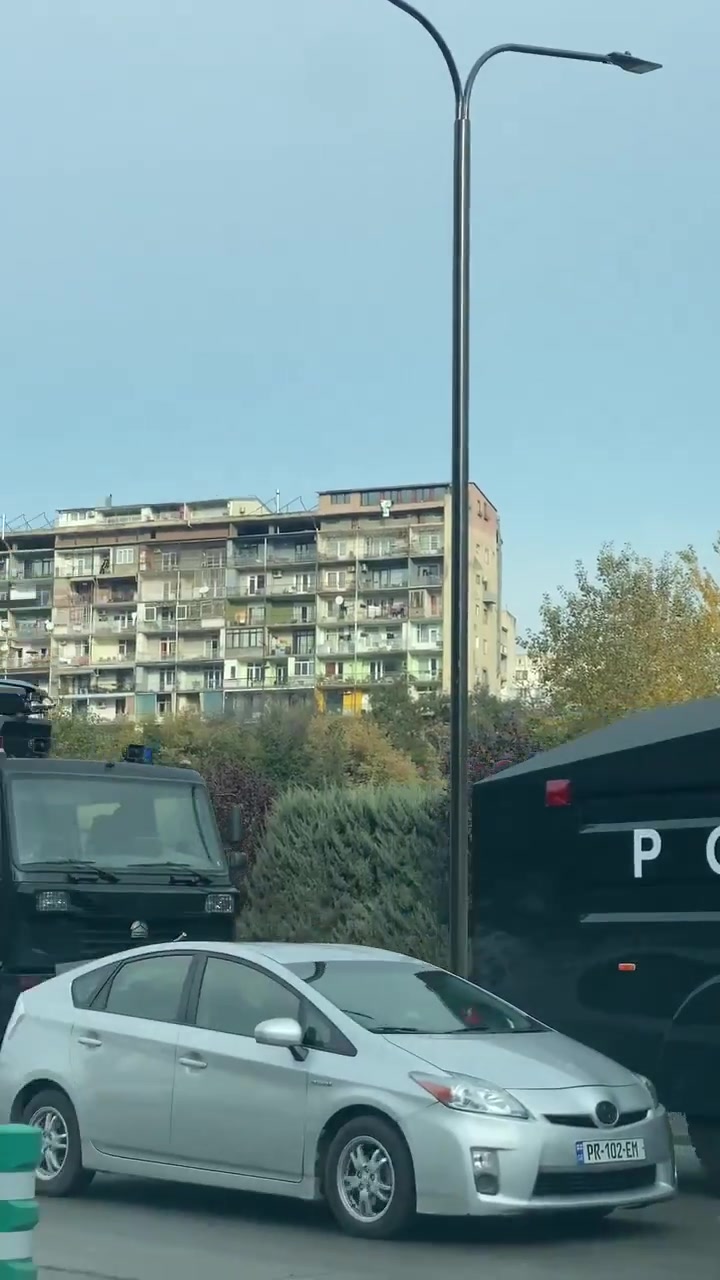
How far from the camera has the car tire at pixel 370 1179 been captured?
929 centimetres

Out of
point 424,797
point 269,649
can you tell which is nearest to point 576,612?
point 424,797

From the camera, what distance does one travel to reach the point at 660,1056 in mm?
10844

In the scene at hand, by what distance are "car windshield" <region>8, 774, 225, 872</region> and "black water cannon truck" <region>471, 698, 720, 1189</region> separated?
15.3 feet

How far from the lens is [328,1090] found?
9.66m

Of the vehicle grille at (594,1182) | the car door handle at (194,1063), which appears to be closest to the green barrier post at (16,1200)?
the vehicle grille at (594,1182)

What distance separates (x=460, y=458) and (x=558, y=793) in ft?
14.7

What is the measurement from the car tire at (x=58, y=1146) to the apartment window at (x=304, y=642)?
500 feet

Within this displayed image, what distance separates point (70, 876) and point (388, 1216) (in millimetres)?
6528

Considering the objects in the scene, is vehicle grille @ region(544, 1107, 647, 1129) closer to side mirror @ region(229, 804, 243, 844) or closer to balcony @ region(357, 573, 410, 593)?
side mirror @ region(229, 804, 243, 844)

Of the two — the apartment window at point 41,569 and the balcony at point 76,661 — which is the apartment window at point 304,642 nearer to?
the balcony at point 76,661

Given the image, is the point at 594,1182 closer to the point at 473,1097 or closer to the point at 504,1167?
the point at 504,1167

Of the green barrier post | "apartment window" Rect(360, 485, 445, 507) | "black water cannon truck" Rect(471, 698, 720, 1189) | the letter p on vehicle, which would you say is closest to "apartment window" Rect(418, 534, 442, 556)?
"apartment window" Rect(360, 485, 445, 507)

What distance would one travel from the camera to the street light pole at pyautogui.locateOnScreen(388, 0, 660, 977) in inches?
580

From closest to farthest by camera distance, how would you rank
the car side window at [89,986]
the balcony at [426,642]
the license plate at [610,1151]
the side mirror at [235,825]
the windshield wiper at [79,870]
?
the license plate at [610,1151] < the car side window at [89,986] < the windshield wiper at [79,870] < the side mirror at [235,825] < the balcony at [426,642]
